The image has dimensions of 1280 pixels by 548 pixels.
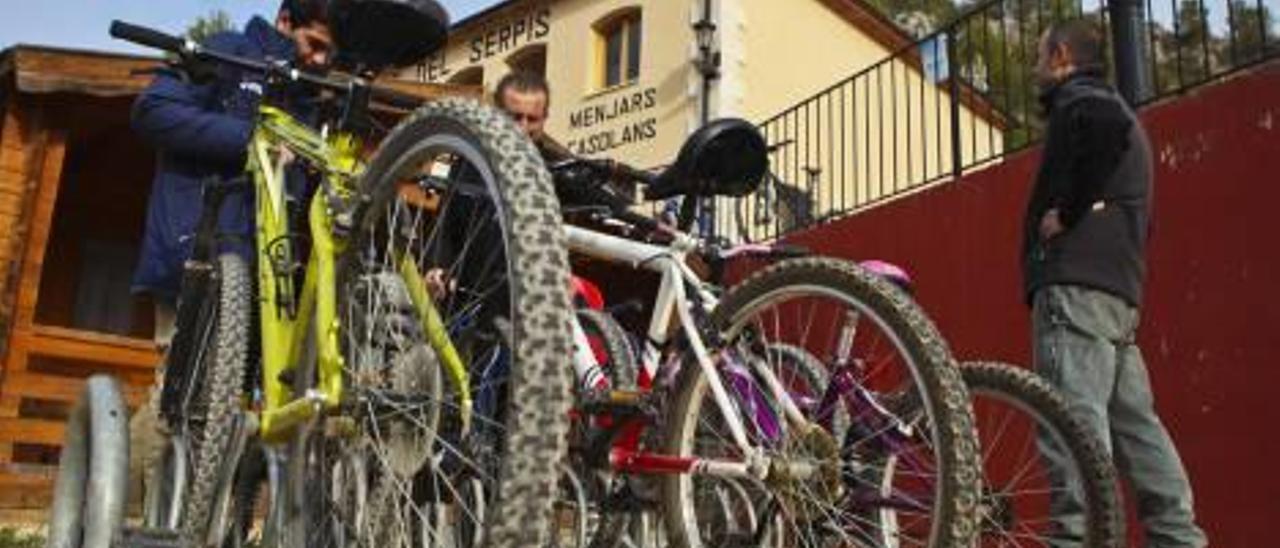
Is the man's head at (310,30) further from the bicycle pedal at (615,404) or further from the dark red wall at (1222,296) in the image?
the dark red wall at (1222,296)

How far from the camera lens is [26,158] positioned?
8.62 meters

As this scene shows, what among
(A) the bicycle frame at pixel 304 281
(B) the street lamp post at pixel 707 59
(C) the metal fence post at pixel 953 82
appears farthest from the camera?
(B) the street lamp post at pixel 707 59

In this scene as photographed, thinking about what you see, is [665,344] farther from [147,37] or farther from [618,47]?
[618,47]

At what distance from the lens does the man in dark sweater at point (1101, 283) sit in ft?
13.4

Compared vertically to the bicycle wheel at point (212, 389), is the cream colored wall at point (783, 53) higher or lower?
higher

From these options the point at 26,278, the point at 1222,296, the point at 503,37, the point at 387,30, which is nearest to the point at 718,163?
the point at 387,30

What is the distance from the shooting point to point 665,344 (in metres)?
3.38

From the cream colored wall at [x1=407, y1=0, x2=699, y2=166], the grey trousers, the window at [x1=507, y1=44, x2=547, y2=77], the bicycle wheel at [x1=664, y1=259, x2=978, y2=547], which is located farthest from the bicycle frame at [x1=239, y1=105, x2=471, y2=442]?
the window at [x1=507, y1=44, x2=547, y2=77]

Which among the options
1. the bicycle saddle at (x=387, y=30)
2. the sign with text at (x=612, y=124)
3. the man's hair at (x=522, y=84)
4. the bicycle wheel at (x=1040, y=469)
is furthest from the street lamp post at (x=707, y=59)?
the bicycle saddle at (x=387, y=30)

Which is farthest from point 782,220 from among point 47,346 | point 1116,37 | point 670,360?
point 670,360

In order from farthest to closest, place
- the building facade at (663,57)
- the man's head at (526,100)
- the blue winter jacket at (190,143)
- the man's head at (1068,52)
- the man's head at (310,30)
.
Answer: the building facade at (663,57) → the man's head at (526,100) → the man's head at (1068,52) → the man's head at (310,30) → the blue winter jacket at (190,143)

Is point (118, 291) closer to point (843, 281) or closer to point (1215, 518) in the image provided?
point (1215, 518)

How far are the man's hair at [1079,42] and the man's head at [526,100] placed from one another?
186cm

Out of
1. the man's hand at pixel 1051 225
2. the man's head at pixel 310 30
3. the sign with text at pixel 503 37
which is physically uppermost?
the sign with text at pixel 503 37
